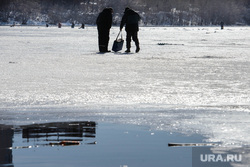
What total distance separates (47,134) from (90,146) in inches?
27.3

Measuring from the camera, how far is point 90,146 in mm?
4906

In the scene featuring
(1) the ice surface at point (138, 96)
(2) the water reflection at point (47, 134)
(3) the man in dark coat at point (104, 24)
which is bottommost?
(1) the ice surface at point (138, 96)

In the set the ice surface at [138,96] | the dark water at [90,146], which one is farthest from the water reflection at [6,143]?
the ice surface at [138,96]

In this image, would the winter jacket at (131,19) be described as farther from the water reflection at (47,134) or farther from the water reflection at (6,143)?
the water reflection at (6,143)

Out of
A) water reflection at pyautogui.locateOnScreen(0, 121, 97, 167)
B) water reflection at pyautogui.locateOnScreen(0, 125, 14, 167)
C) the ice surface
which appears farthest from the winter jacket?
water reflection at pyautogui.locateOnScreen(0, 125, 14, 167)

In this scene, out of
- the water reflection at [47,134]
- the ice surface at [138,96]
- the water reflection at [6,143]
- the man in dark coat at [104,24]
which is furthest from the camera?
the man in dark coat at [104,24]

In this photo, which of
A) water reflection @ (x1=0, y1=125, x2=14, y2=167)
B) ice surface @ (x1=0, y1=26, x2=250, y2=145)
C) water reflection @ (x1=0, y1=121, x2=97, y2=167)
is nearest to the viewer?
water reflection @ (x1=0, y1=125, x2=14, y2=167)

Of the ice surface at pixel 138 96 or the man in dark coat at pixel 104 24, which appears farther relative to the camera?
the man in dark coat at pixel 104 24

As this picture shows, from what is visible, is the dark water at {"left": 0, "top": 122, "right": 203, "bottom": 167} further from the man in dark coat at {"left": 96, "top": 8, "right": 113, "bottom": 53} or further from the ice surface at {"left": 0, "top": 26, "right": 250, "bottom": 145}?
the man in dark coat at {"left": 96, "top": 8, "right": 113, "bottom": 53}

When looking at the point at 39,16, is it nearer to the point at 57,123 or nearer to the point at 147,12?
the point at 147,12

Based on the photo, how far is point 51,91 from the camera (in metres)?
8.77

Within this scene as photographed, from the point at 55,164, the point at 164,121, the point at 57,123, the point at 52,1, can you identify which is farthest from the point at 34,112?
the point at 52,1

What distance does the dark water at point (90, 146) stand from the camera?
4.30 meters

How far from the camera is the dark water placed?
4.30 metres
